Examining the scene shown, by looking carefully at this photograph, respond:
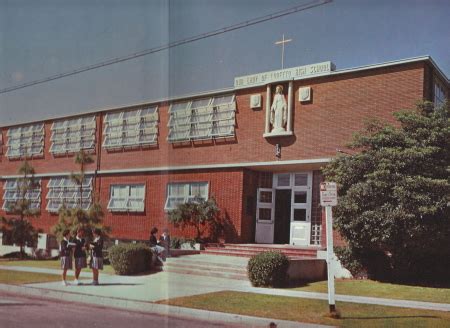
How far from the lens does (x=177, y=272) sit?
16.3 metres

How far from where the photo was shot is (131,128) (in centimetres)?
2400

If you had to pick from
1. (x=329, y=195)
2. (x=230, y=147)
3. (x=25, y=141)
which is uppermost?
(x=25, y=141)

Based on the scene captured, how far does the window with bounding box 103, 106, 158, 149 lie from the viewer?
23.2m

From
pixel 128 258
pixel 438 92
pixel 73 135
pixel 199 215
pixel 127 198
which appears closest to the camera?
pixel 128 258

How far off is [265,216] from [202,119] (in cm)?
472

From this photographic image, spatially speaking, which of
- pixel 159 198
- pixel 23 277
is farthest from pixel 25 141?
pixel 23 277

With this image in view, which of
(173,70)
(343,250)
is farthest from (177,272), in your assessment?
(173,70)

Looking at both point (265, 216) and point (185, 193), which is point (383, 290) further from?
point (185, 193)

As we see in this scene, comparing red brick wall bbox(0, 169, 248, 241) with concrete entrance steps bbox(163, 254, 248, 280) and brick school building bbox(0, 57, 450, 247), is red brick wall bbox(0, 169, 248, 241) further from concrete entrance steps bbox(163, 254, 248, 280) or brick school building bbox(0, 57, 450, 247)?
concrete entrance steps bbox(163, 254, 248, 280)

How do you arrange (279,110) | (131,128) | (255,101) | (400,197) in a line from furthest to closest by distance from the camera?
(131,128), (255,101), (279,110), (400,197)

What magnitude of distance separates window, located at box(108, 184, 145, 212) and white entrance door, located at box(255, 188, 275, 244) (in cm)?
567

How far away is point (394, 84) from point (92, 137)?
582 inches

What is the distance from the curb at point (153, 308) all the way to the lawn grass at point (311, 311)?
26 cm

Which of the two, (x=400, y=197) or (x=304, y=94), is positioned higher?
(x=304, y=94)
